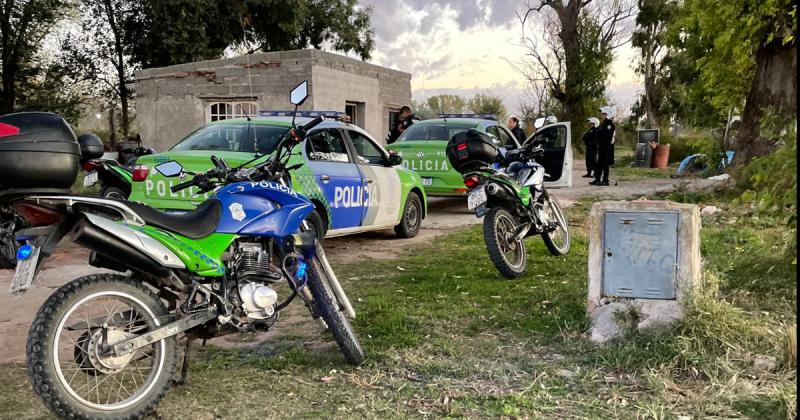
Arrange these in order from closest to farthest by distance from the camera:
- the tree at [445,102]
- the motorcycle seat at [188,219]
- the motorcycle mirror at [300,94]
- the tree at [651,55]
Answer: the motorcycle seat at [188,219], the motorcycle mirror at [300,94], the tree at [651,55], the tree at [445,102]

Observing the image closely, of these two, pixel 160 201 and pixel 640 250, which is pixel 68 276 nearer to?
pixel 160 201

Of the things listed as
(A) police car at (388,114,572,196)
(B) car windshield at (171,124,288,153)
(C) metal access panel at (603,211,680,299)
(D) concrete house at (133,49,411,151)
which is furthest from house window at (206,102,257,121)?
(C) metal access panel at (603,211,680,299)

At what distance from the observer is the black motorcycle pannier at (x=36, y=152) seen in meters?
2.81

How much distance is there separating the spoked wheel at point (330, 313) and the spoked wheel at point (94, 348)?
940 mm

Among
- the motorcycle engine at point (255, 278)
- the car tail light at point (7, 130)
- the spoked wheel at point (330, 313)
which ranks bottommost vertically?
the spoked wheel at point (330, 313)

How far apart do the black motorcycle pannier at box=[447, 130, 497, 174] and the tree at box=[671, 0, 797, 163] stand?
5.60m

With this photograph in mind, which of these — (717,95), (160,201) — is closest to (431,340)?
(160,201)

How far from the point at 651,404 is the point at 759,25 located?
8.88m

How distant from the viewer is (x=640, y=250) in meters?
4.44

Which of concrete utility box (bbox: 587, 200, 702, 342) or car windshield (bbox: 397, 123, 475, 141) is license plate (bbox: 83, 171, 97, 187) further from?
concrete utility box (bbox: 587, 200, 702, 342)

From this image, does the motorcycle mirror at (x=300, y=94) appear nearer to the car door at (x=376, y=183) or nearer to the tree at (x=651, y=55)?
the car door at (x=376, y=183)

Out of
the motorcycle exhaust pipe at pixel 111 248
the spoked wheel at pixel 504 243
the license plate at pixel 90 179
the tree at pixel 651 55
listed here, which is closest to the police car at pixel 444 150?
the spoked wheel at pixel 504 243

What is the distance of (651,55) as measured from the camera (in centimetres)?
3594

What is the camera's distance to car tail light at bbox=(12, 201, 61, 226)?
9.49 feet
